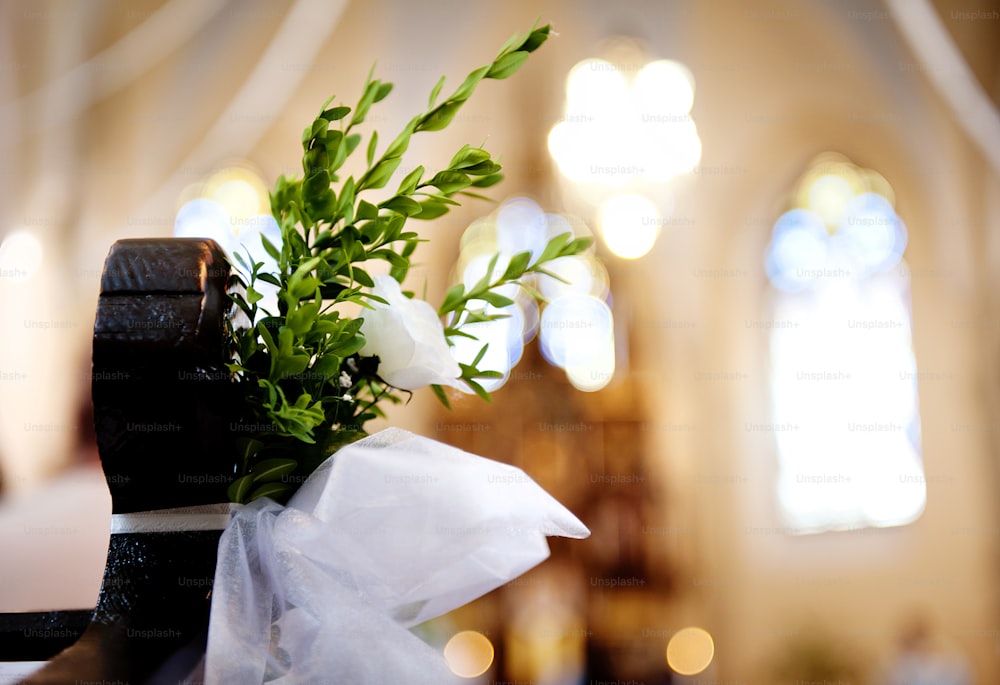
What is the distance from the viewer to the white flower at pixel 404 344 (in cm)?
69

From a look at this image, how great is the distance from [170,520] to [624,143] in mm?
5001

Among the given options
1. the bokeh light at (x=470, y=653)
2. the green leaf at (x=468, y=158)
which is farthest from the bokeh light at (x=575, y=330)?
the green leaf at (x=468, y=158)

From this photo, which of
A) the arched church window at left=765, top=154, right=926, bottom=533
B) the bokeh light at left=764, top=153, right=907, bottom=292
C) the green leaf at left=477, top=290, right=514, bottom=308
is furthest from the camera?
the bokeh light at left=764, top=153, right=907, bottom=292

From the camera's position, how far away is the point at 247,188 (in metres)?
5.96

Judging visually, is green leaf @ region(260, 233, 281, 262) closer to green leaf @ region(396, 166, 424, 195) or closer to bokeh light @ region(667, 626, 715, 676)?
green leaf @ region(396, 166, 424, 195)

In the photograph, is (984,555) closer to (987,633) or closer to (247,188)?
(987,633)

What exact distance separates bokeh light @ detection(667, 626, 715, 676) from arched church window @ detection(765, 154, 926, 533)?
1006 mm

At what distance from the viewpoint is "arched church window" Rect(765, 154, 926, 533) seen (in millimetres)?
5770

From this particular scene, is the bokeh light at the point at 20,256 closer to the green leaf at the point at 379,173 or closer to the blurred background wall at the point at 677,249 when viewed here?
the blurred background wall at the point at 677,249

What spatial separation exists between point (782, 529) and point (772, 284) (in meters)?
1.68

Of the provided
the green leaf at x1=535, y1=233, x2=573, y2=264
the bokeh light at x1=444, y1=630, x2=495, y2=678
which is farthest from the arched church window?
the green leaf at x1=535, y1=233, x2=573, y2=264

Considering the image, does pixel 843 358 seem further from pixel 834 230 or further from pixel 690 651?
pixel 690 651

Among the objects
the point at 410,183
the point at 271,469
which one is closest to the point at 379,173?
the point at 410,183

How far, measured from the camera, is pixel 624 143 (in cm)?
532
